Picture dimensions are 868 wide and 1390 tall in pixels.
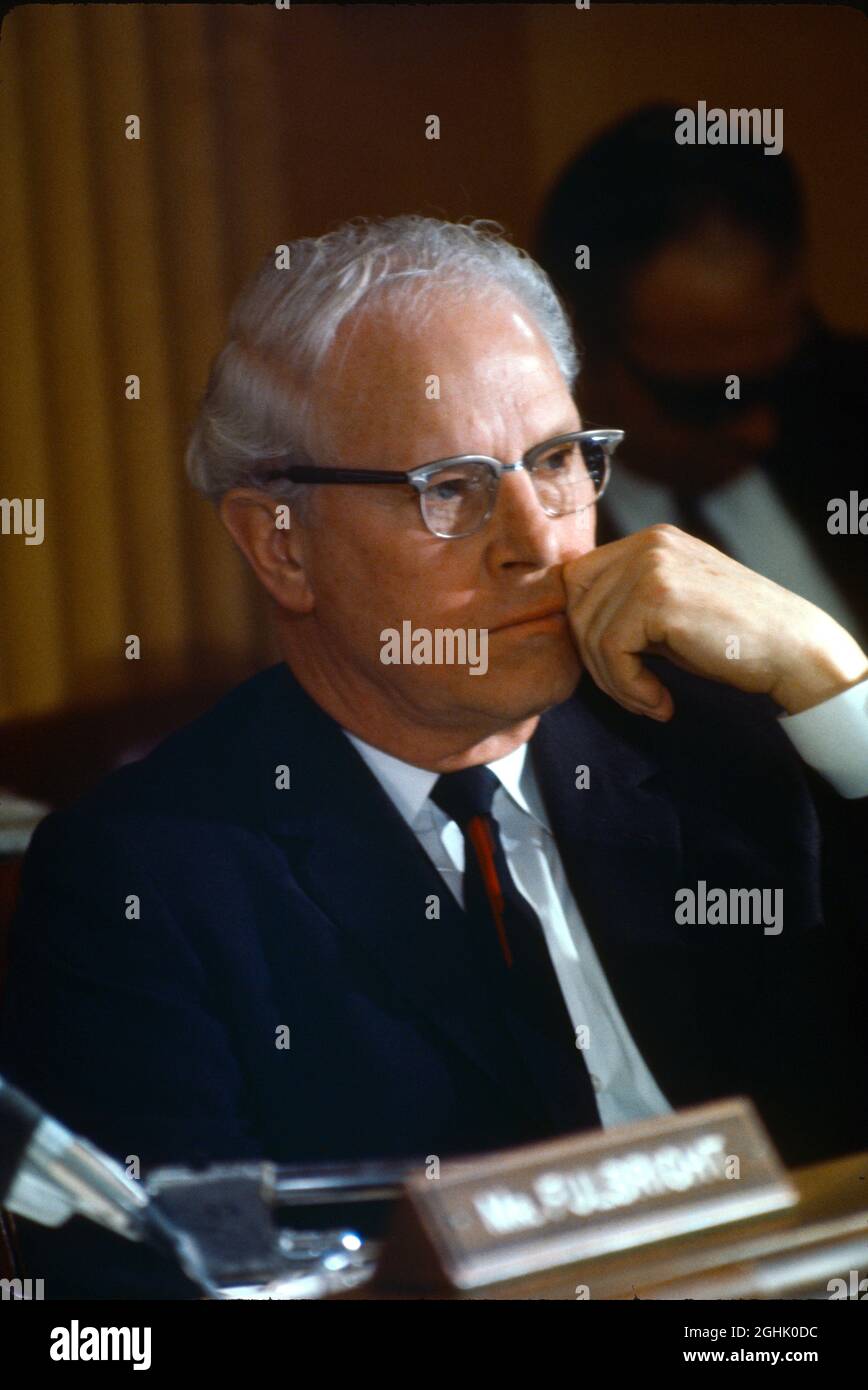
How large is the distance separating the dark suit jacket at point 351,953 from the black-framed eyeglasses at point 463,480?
25 centimetres

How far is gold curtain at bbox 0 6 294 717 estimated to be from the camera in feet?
6.08

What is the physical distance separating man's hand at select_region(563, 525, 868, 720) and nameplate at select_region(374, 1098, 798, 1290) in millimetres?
552

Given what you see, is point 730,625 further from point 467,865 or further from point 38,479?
point 38,479

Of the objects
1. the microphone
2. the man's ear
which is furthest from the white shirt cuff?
the microphone

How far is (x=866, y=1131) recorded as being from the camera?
196cm

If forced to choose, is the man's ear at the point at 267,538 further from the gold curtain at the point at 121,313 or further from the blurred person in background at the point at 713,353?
the blurred person in background at the point at 713,353

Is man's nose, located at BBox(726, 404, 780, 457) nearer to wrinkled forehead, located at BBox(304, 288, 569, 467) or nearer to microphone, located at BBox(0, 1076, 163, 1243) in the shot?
wrinkled forehead, located at BBox(304, 288, 569, 467)

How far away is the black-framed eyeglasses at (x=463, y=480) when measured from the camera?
1.78 meters

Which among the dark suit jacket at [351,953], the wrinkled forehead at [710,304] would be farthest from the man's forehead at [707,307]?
the dark suit jacket at [351,953]

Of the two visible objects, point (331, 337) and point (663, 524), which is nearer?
point (331, 337)

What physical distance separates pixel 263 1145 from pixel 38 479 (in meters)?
0.89

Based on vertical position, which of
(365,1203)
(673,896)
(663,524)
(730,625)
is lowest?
(365,1203)

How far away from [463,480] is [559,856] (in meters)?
0.51
